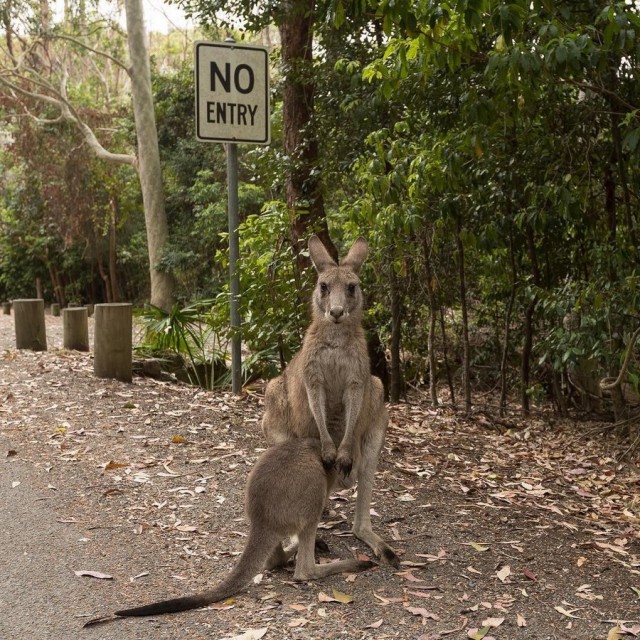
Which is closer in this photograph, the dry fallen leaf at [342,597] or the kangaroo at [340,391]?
the dry fallen leaf at [342,597]

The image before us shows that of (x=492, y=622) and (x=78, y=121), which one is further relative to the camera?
(x=78, y=121)

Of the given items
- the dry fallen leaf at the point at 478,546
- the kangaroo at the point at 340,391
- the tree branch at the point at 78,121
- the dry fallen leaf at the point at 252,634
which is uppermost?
the tree branch at the point at 78,121

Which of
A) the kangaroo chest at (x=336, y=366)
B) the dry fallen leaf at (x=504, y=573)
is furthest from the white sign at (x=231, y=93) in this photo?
the dry fallen leaf at (x=504, y=573)

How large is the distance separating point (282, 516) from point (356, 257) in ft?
5.86

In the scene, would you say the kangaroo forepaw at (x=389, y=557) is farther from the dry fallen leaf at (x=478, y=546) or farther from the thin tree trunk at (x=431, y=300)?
the thin tree trunk at (x=431, y=300)

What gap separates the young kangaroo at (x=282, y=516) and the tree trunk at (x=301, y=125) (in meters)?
4.82

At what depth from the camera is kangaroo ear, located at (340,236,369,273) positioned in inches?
207

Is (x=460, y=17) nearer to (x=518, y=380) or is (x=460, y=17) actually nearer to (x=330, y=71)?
(x=330, y=71)

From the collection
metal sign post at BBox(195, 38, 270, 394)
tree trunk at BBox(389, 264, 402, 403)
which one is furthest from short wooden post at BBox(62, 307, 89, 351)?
metal sign post at BBox(195, 38, 270, 394)

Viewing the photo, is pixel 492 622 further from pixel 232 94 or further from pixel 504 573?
pixel 232 94

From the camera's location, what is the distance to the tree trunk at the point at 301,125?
951 centimetres

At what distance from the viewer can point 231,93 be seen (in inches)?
331

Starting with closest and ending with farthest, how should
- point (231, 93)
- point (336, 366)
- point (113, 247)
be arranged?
point (336, 366), point (231, 93), point (113, 247)

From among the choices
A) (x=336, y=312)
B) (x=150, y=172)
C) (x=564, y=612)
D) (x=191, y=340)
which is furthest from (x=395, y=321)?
(x=150, y=172)
